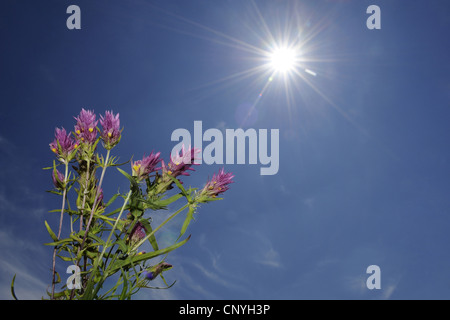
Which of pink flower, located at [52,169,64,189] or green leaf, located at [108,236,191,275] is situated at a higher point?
pink flower, located at [52,169,64,189]

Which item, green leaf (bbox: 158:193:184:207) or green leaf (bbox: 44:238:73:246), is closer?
green leaf (bbox: 44:238:73:246)

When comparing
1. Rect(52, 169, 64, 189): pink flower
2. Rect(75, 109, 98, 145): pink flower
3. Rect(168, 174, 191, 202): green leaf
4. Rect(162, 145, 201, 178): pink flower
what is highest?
Rect(75, 109, 98, 145): pink flower

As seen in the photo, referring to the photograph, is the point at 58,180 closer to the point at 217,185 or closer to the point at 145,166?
the point at 145,166

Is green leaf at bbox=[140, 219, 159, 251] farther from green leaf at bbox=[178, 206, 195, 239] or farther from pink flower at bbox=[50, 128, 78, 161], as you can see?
pink flower at bbox=[50, 128, 78, 161]

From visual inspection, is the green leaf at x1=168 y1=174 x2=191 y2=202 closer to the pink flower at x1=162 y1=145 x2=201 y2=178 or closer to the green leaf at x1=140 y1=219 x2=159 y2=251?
the pink flower at x1=162 y1=145 x2=201 y2=178

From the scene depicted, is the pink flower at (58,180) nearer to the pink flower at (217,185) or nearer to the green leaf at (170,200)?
the green leaf at (170,200)

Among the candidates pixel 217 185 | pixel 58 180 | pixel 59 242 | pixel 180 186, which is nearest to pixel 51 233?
pixel 59 242

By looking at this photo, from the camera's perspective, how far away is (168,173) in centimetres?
152

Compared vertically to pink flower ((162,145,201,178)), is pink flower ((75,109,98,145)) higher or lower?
higher
